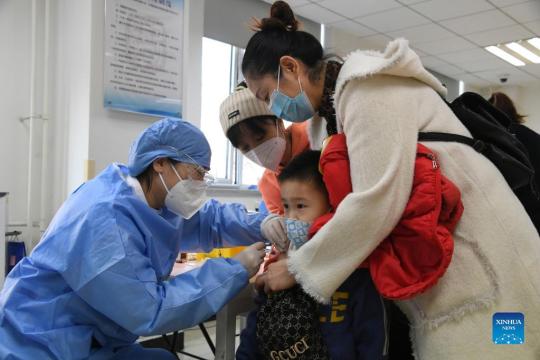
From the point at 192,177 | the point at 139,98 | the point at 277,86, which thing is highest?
the point at 139,98

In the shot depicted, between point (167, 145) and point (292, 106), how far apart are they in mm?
460

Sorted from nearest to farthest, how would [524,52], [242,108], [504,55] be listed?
[242,108] < [524,52] < [504,55]

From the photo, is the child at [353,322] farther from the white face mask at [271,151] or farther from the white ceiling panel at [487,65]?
the white ceiling panel at [487,65]

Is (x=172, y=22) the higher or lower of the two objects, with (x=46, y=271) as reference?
higher

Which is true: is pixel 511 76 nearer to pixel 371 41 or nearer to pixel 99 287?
pixel 371 41

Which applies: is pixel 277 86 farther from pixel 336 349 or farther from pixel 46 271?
pixel 46 271

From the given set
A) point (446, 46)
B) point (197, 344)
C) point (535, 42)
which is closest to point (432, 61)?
point (446, 46)

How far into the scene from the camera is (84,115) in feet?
8.96

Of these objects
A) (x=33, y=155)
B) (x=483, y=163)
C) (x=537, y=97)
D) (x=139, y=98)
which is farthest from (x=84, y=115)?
(x=537, y=97)

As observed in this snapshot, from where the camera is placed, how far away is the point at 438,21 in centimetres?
479

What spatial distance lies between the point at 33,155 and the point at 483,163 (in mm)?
2928

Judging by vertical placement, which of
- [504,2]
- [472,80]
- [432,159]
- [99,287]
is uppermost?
[504,2]

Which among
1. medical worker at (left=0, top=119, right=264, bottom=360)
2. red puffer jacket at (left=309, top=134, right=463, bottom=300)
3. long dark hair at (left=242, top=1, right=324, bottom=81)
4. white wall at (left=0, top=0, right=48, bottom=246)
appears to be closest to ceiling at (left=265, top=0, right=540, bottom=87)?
white wall at (left=0, top=0, right=48, bottom=246)

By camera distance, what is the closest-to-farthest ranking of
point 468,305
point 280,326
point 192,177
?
point 468,305
point 280,326
point 192,177
